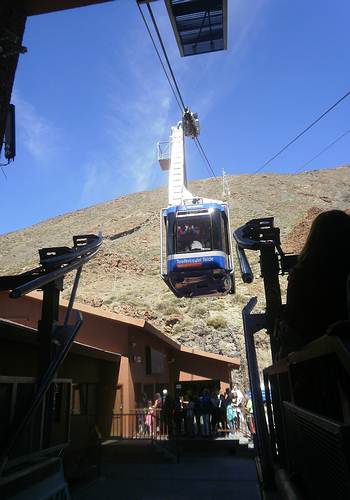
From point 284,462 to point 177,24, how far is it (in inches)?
289

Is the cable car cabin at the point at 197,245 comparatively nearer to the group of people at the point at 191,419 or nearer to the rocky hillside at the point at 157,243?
the group of people at the point at 191,419

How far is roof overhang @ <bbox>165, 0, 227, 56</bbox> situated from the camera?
7184 millimetres

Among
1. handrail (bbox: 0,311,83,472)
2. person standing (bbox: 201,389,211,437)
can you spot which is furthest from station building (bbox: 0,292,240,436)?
person standing (bbox: 201,389,211,437)

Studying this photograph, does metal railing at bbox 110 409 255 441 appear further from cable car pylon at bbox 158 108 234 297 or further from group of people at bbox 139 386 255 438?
cable car pylon at bbox 158 108 234 297

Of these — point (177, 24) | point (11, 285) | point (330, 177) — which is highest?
point (330, 177)

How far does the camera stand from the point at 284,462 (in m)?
3.94

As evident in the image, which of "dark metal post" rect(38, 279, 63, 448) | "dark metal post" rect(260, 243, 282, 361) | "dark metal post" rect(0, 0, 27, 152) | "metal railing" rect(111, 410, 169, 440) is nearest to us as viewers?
"dark metal post" rect(260, 243, 282, 361)

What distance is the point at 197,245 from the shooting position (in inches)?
524

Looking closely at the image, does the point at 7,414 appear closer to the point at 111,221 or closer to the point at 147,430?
the point at 147,430

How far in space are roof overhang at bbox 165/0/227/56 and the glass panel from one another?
5947 millimetres

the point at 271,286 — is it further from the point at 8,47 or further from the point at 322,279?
the point at 8,47

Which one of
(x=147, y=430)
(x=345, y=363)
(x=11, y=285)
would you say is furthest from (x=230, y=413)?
(x=345, y=363)

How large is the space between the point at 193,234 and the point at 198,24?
6961mm

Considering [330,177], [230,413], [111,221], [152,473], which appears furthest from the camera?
[330,177]
